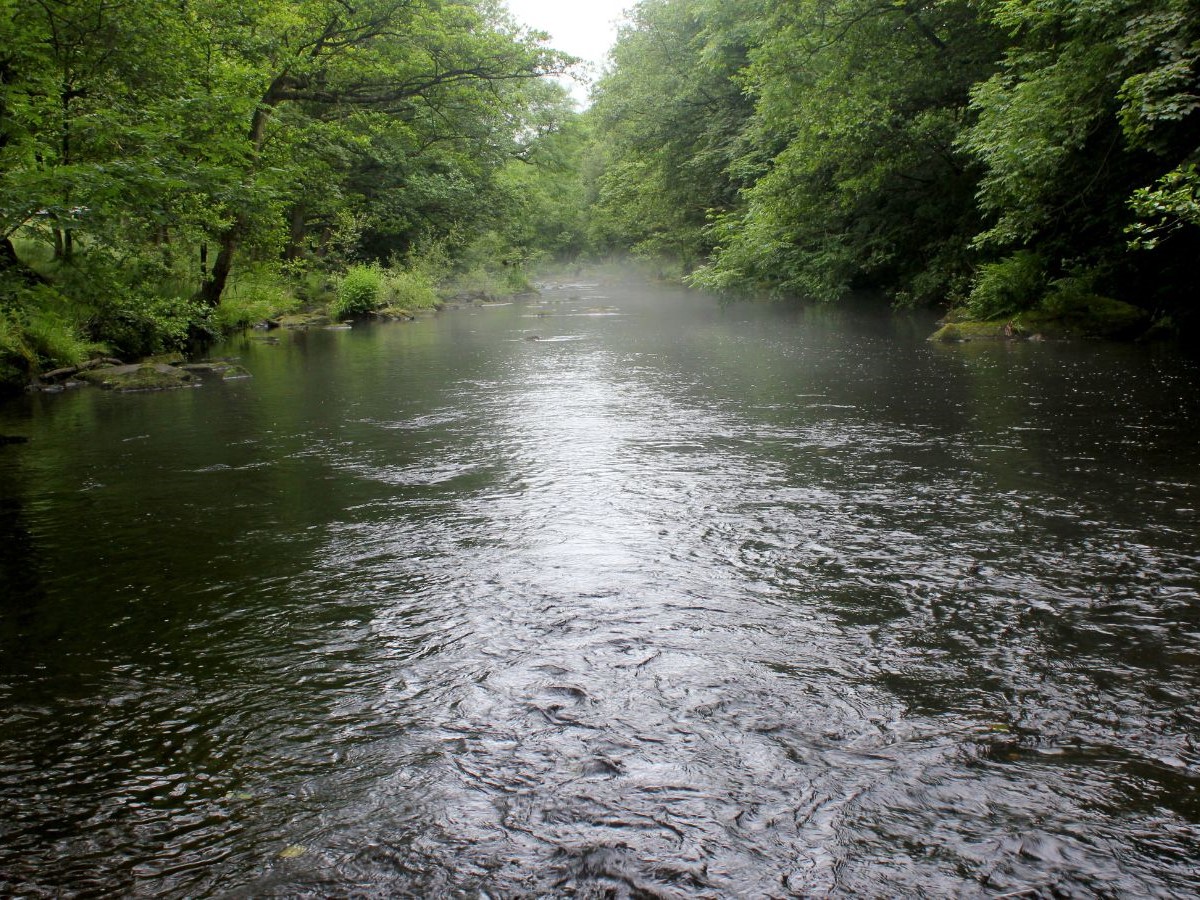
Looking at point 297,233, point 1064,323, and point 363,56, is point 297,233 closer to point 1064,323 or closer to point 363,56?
point 363,56

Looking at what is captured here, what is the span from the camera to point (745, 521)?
20.2 feet

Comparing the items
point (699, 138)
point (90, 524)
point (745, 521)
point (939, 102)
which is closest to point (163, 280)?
point (90, 524)

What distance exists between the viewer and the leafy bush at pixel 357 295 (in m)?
31.2

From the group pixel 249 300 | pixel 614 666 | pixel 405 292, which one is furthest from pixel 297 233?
pixel 614 666

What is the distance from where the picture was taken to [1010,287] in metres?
17.5

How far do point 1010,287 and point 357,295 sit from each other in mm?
23015

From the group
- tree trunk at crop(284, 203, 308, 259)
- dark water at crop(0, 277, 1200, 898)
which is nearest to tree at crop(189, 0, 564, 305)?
tree trunk at crop(284, 203, 308, 259)

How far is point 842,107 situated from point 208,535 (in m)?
17.7

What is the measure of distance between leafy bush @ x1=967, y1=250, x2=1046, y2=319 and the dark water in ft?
30.7

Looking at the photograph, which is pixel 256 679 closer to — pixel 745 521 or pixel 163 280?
pixel 745 521

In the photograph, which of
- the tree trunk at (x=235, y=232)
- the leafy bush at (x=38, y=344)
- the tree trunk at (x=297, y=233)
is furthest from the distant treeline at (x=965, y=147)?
the tree trunk at (x=297, y=233)

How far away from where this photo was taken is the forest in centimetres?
1084

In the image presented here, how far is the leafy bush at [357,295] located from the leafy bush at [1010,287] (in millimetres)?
22147

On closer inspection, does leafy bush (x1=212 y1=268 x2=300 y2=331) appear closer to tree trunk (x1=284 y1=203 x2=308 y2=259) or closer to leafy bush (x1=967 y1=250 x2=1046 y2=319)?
tree trunk (x1=284 y1=203 x2=308 y2=259)
